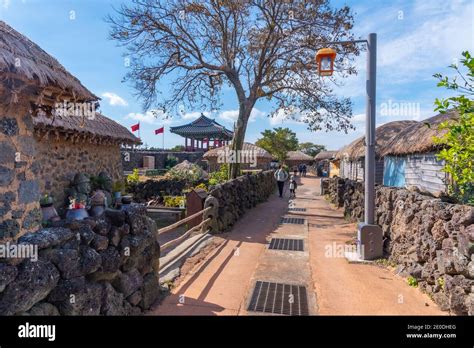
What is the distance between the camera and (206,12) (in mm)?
12227

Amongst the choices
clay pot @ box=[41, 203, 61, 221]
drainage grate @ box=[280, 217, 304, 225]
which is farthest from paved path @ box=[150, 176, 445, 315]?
clay pot @ box=[41, 203, 61, 221]

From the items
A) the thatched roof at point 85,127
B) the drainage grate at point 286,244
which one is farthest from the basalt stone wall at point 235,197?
the thatched roof at point 85,127

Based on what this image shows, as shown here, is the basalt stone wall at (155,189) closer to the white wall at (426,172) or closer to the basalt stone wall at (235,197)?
the basalt stone wall at (235,197)

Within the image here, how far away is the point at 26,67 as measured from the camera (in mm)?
2523

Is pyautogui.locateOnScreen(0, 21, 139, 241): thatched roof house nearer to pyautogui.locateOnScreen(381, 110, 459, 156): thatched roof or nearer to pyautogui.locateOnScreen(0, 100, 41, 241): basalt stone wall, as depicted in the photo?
pyautogui.locateOnScreen(0, 100, 41, 241): basalt stone wall

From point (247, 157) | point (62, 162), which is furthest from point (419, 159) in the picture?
point (247, 157)

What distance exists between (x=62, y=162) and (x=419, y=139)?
9.84 meters

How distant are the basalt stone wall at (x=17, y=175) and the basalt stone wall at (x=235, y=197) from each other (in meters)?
5.92

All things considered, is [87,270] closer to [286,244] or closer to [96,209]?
Answer: [96,209]

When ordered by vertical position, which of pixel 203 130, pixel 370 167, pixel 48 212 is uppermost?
pixel 203 130

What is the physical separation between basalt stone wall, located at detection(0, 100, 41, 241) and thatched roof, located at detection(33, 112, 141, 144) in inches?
85.2

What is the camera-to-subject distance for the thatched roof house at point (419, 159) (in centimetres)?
772
